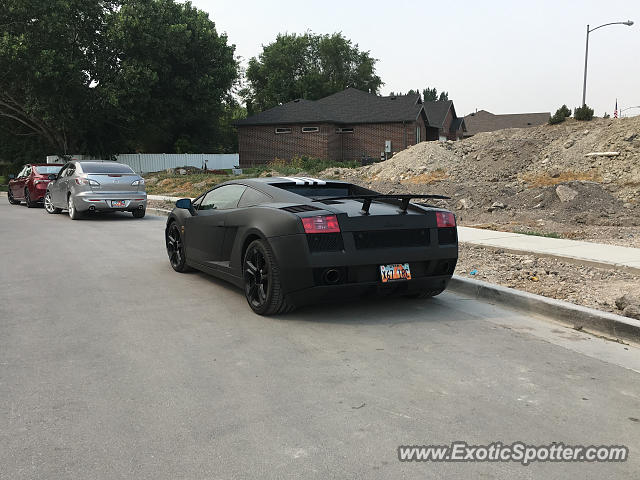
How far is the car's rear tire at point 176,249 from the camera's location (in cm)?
861

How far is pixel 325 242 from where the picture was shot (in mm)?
5805

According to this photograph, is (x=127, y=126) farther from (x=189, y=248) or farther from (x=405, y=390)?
(x=405, y=390)

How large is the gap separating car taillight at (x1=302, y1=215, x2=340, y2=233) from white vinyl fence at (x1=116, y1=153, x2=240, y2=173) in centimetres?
3900

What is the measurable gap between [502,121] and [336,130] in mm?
37602

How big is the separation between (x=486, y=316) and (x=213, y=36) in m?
44.0

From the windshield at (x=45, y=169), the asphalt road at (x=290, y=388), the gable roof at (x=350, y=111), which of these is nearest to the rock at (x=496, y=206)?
the asphalt road at (x=290, y=388)

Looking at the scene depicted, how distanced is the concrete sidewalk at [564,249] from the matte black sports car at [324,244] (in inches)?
118

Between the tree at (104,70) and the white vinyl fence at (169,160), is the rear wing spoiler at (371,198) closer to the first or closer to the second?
the tree at (104,70)

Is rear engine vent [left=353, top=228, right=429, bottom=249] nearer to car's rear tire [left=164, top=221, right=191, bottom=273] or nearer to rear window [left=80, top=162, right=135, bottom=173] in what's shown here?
car's rear tire [left=164, top=221, right=191, bottom=273]

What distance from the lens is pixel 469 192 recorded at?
18.7m

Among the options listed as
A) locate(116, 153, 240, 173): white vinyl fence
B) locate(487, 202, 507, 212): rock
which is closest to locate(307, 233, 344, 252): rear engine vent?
locate(487, 202, 507, 212): rock

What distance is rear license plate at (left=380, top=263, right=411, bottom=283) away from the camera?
5980 mm

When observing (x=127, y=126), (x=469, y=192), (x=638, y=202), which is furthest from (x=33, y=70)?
(x=638, y=202)

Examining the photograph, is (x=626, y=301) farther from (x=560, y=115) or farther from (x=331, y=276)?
(x=560, y=115)
